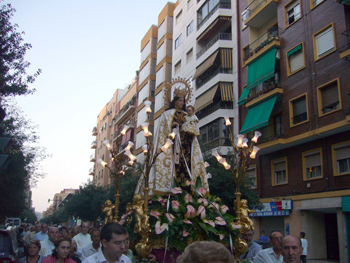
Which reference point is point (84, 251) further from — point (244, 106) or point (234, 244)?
point (244, 106)

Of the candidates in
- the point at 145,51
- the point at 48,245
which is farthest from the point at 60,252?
the point at 145,51

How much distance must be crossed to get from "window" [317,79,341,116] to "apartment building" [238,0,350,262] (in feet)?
0.14

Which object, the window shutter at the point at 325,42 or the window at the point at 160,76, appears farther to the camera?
the window at the point at 160,76

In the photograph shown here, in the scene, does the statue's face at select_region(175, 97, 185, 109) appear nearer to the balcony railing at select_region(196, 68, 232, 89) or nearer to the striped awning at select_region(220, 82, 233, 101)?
the striped awning at select_region(220, 82, 233, 101)

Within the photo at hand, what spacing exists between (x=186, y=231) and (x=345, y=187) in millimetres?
12724

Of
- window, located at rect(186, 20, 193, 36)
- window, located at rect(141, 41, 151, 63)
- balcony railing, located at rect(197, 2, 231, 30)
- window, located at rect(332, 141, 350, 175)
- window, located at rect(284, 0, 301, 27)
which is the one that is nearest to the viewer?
window, located at rect(332, 141, 350, 175)

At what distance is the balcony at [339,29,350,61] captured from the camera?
54.1 ft

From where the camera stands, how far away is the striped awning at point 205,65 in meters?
27.2

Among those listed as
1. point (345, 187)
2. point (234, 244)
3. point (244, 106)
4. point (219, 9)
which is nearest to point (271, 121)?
point (244, 106)

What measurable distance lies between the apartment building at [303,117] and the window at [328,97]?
44 millimetres

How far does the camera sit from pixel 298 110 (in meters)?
20.0

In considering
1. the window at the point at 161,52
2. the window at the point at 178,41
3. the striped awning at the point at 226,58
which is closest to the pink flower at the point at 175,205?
the striped awning at the point at 226,58

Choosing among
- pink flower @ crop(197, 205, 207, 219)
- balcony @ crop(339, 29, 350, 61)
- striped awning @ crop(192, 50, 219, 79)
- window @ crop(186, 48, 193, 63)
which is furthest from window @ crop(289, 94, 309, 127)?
pink flower @ crop(197, 205, 207, 219)

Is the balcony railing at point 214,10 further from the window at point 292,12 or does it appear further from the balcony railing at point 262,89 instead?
the balcony railing at point 262,89
